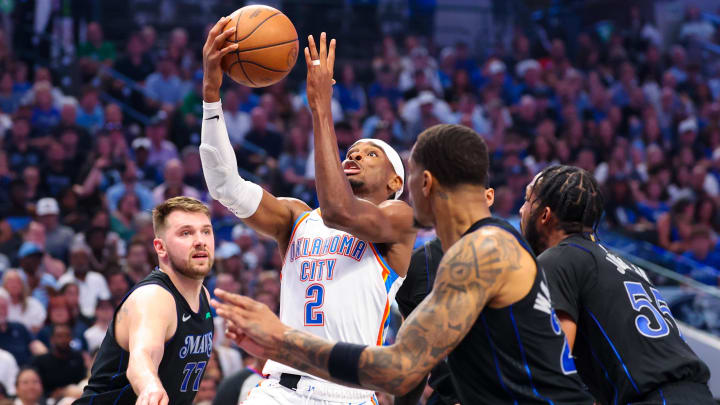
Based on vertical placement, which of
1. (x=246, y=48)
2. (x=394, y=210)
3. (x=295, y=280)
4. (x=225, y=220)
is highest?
(x=246, y=48)

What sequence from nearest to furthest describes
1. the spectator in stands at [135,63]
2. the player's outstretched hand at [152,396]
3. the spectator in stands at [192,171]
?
the player's outstretched hand at [152,396] < the spectator in stands at [192,171] < the spectator in stands at [135,63]

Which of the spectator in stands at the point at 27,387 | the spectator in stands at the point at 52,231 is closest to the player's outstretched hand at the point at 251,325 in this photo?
the spectator in stands at the point at 27,387

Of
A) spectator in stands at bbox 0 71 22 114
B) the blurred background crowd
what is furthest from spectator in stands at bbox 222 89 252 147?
spectator in stands at bbox 0 71 22 114

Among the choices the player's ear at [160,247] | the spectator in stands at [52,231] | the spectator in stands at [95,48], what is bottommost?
the spectator in stands at [52,231]

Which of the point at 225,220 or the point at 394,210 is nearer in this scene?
the point at 394,210

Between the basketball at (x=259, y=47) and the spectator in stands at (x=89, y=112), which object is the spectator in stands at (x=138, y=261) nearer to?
the spectator in stands at (x=89, y=112)

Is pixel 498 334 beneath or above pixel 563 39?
beneath

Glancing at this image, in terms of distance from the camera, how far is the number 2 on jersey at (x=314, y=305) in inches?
171

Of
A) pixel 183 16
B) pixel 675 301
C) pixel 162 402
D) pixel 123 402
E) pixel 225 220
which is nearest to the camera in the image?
pixel 162 402

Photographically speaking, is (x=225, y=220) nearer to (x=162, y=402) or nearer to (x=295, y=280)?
(x=295, y=280)

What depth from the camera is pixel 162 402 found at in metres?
3.49

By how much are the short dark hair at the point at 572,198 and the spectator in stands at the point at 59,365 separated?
17.8ft

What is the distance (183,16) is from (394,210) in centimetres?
1179

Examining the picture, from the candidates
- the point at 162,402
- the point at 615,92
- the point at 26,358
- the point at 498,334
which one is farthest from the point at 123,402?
the point at 615,92
